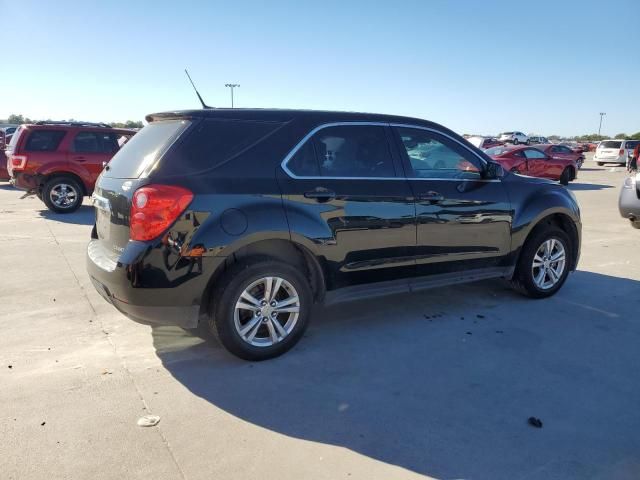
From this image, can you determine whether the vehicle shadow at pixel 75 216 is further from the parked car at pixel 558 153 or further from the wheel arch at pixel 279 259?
the parked car at pixel 558 153

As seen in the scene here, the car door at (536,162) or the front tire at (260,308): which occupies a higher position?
the car door at (536,162)

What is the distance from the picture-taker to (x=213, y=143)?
12.0 ft

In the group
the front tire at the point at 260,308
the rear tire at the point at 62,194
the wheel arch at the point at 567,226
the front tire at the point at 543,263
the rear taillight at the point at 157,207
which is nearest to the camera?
the rear taillight at the point at 157,207

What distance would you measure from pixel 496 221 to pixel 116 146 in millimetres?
9323

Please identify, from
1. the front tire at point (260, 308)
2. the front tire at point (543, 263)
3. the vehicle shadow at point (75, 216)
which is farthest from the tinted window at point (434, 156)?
the vehicle shadow at point (75, 216)

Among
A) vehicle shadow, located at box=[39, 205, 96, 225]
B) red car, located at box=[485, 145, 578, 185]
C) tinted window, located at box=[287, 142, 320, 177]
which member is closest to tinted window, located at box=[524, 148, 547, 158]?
red car, located at box=[485, 145, 578, 185]

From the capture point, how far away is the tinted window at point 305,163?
3.86 meters

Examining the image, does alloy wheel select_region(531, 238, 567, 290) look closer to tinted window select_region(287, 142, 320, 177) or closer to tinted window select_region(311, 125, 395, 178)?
tinted window select_region(311, 125, 395, 178)

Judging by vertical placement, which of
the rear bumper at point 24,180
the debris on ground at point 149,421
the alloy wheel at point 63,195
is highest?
the rear bumper at point 24,180

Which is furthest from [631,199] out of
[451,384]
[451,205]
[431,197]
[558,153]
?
[558,153]

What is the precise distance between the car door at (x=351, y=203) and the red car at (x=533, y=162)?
14336 mm

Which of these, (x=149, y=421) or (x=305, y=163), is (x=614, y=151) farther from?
(x=149, y=421)

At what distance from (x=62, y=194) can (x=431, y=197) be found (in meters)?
9.01

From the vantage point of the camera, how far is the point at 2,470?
8.45 ft
